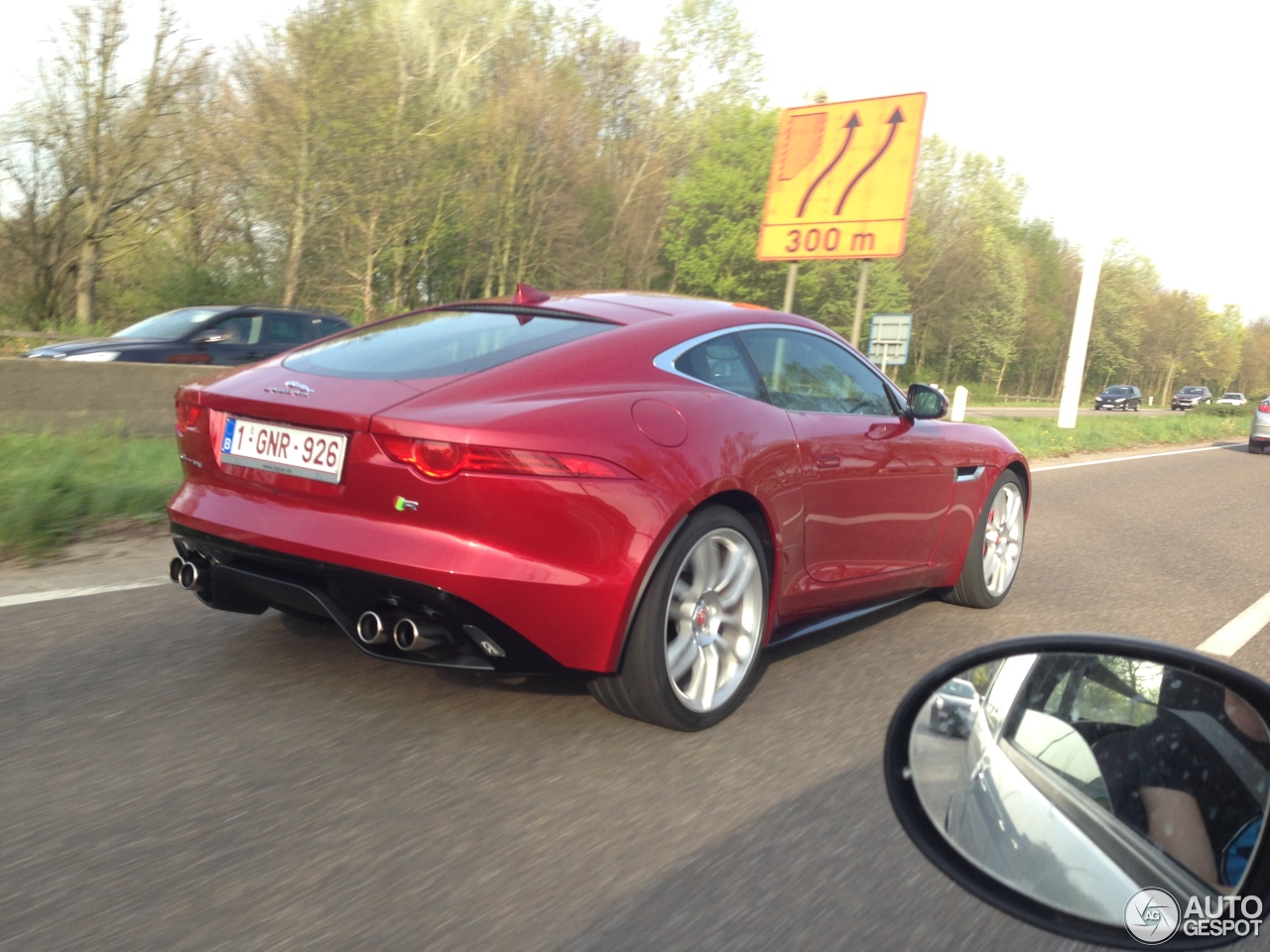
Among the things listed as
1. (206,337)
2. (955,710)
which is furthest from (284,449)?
(206,337)

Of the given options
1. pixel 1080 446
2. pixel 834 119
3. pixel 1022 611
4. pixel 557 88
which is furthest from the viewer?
pixel 557 88

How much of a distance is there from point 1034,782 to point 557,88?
3832cm

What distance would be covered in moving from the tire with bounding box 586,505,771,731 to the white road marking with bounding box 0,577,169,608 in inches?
104

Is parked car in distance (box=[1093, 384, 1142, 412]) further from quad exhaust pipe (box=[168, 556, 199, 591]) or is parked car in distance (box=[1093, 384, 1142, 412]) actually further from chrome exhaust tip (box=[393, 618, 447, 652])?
chrome exhaust tip (box=[393, 618, 447, 652])

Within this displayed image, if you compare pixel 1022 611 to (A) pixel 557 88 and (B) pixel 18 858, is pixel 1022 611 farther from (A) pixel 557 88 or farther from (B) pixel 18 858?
(A) pixel 557 88

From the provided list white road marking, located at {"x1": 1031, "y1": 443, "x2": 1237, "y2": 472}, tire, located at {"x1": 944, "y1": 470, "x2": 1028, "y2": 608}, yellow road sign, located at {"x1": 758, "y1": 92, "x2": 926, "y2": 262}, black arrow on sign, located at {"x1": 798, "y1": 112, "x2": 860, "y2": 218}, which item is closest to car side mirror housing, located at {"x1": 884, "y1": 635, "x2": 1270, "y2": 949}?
tire, located at {"x1": 944, "y1": 470, "x2": 1028, "y2": 608}

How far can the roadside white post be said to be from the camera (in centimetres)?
2455

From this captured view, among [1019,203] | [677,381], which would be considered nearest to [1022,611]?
[677,381]

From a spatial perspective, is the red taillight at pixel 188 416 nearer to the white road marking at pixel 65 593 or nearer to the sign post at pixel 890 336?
the white road marking at pixel 65 593

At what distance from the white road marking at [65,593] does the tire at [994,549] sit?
152 inches

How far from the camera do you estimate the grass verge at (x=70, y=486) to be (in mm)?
6188

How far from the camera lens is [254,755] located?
3285mm

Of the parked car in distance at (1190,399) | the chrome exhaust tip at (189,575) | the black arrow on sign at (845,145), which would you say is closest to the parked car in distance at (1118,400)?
the parked car in distance at (1190,399)

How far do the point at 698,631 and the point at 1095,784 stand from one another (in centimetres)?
221
